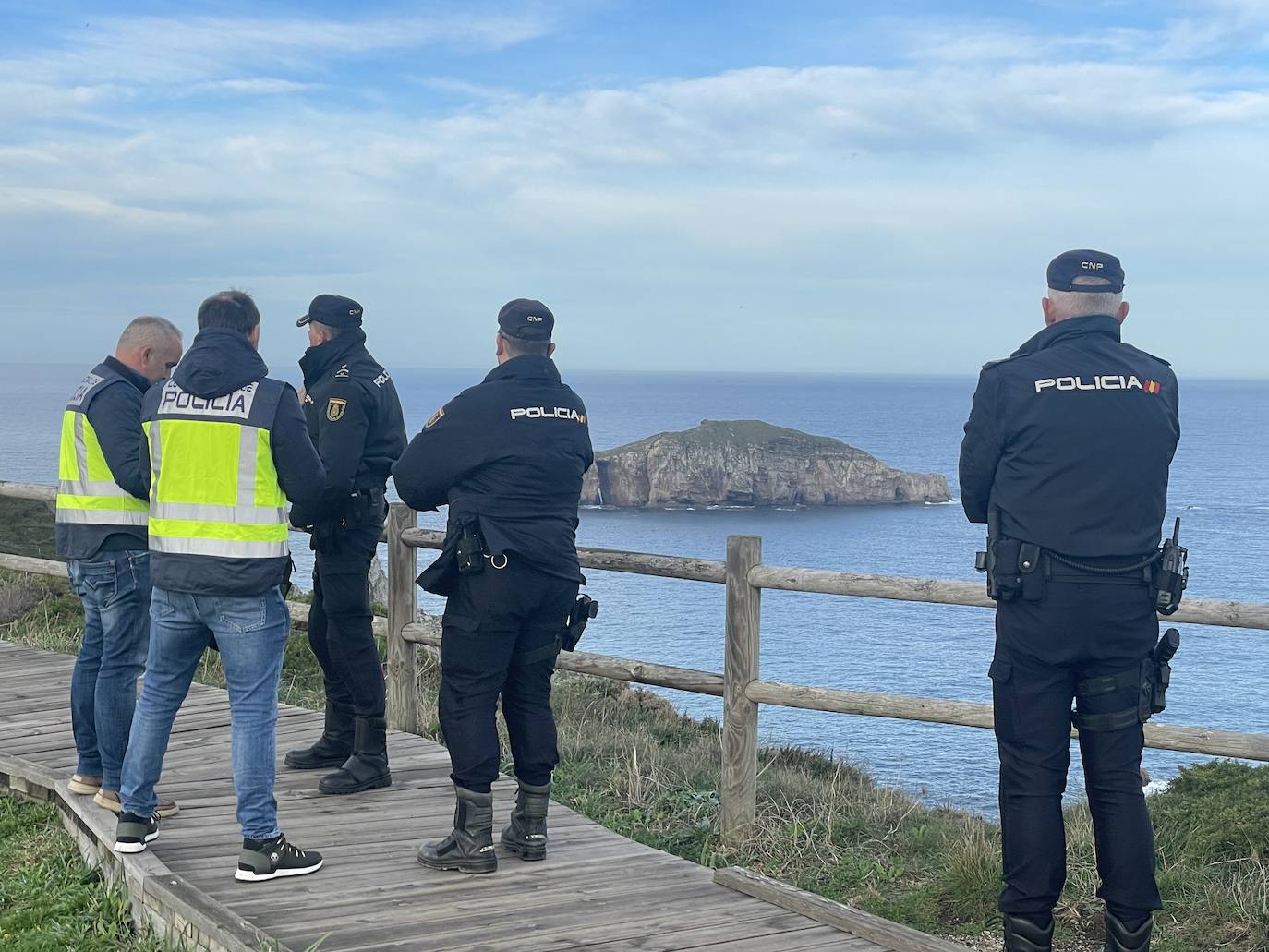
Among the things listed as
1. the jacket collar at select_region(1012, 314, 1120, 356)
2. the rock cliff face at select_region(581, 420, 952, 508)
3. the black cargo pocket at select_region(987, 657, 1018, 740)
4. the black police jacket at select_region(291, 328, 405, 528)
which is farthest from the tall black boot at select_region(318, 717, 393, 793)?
the rock cliff face at select_region(581, 420, 952, 508)

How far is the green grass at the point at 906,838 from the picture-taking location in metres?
4.98

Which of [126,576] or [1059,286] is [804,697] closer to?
[1059,286]

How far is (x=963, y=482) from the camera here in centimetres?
435

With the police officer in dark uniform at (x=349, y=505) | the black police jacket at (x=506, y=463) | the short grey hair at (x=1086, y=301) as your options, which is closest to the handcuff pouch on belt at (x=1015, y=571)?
the short grey hair at (x=1086, y=301)

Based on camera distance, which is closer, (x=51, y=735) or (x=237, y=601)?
(x=237, y=601)

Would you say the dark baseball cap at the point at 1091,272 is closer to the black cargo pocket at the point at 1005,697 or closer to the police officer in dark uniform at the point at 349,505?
the black cargo pocket at the point at 1005,697

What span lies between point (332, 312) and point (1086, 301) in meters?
3.04

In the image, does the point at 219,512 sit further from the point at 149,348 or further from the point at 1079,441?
the point at 1079,441

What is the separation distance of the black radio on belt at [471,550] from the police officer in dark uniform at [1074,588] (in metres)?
1.76

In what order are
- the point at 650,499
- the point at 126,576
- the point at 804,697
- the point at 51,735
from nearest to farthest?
the point at 126,576 → the point at 804,697 → the point at 51,735 → the point at 650,499

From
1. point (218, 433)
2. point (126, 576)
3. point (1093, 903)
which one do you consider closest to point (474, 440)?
point (218, 433)

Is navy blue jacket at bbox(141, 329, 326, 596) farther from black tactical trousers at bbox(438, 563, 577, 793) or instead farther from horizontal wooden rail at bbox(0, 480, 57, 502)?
horizontal wooden rail at bbox(0, 480, 57, 502)

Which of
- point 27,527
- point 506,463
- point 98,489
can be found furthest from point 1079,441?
point 27,527

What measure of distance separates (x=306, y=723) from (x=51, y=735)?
1.30m
